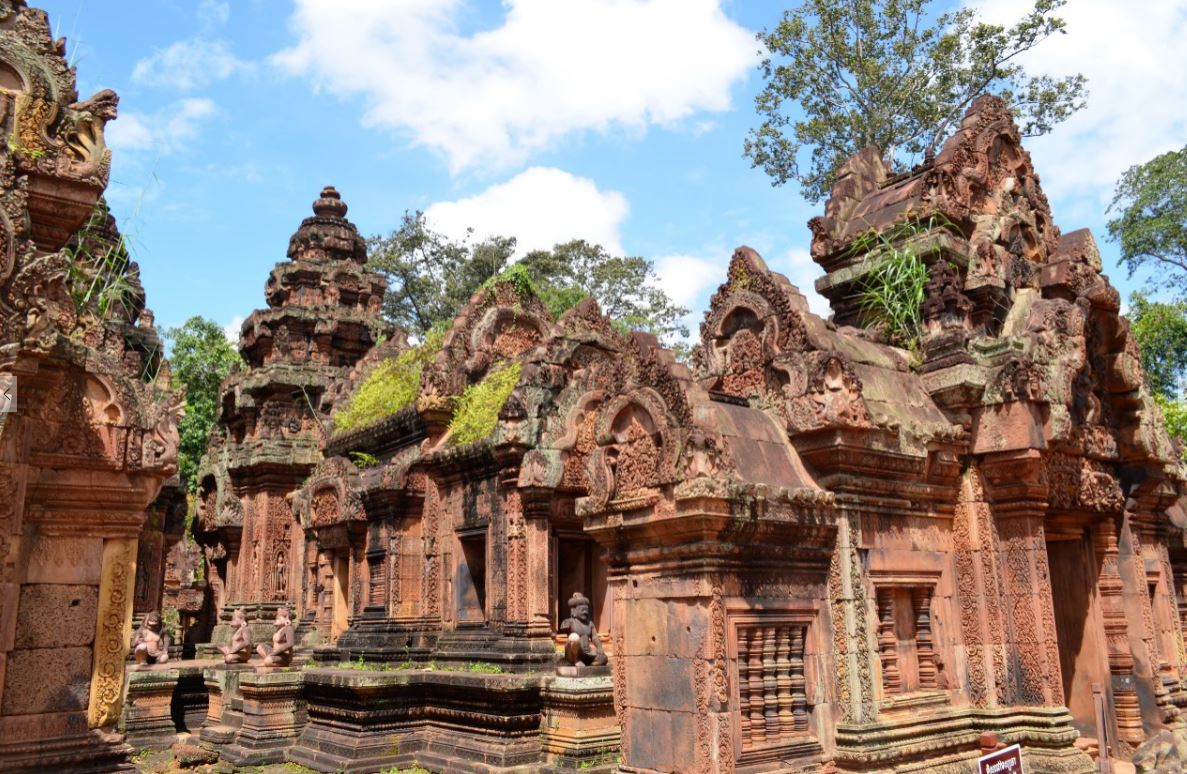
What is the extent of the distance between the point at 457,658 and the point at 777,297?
744 centimetres

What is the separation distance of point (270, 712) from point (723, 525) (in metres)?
9.83

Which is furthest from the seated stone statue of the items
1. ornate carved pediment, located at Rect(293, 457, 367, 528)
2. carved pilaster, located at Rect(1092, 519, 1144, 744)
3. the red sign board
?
the red sign board

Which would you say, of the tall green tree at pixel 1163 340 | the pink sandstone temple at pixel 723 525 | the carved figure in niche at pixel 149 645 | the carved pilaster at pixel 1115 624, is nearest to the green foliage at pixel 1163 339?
the tall green tree at pixel 1163 340

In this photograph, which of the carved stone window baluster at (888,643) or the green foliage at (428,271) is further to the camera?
the green foliage at (428,271)

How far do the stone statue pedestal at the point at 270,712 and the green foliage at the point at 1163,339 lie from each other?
21394 millimetres

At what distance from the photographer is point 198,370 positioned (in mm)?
34344

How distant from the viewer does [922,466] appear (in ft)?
25.9

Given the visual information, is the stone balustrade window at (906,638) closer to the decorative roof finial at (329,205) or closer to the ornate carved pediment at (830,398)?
the ornate carved pediment at (830,398)

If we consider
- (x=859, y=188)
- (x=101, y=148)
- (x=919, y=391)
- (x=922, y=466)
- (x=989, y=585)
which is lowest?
(x=989, y=585)

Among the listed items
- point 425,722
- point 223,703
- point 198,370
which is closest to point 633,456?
point 425,722

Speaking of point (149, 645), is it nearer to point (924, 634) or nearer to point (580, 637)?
point (580, 637)

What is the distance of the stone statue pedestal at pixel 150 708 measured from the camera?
1495 cm

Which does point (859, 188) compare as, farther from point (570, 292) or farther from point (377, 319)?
point (570, 292)

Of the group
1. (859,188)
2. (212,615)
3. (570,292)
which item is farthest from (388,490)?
(570,292)
